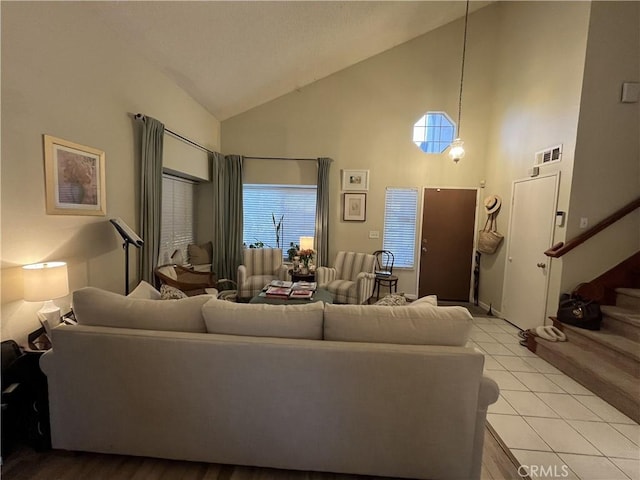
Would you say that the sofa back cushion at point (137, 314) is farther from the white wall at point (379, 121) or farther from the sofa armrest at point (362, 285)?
the white wall at point (379, 121)

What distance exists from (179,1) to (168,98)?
49.1 inches

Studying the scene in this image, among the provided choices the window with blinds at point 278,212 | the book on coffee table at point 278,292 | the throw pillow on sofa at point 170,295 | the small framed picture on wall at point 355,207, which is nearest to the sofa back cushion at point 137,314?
the throw pillow on sofa at point 170,295

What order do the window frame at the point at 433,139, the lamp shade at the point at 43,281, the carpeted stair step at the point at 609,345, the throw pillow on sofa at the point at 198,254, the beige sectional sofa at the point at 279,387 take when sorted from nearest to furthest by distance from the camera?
the beige sectional sofa at the point at 279,387
the lamp shade at the point at 43,281
the carpeted stair step at the point at 609,345
the throw pillow on sofa at the point at 198,254
the window frame at the point at 433,139

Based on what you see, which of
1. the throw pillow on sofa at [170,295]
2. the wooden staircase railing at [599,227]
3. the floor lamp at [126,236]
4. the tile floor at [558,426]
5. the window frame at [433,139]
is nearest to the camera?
the tile floor at [558,426]

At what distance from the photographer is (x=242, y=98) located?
4574mm

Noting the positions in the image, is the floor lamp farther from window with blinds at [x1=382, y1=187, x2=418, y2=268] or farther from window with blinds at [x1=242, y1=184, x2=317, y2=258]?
window with blinds at [x1=382, y1=187, x2=418, y2=268]

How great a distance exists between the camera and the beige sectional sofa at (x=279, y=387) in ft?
4.82

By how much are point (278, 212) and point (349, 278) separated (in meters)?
1.80

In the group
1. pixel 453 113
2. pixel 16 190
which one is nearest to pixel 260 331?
pixel 16 190

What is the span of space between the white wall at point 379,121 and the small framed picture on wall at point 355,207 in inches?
3.9

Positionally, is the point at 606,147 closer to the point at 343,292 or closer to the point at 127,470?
the point at 343,292

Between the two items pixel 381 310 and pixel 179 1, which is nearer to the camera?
pixel 381 310

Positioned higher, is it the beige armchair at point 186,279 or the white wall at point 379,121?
the white wall at point 379,121

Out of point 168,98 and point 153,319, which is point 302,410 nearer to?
point 153,319
